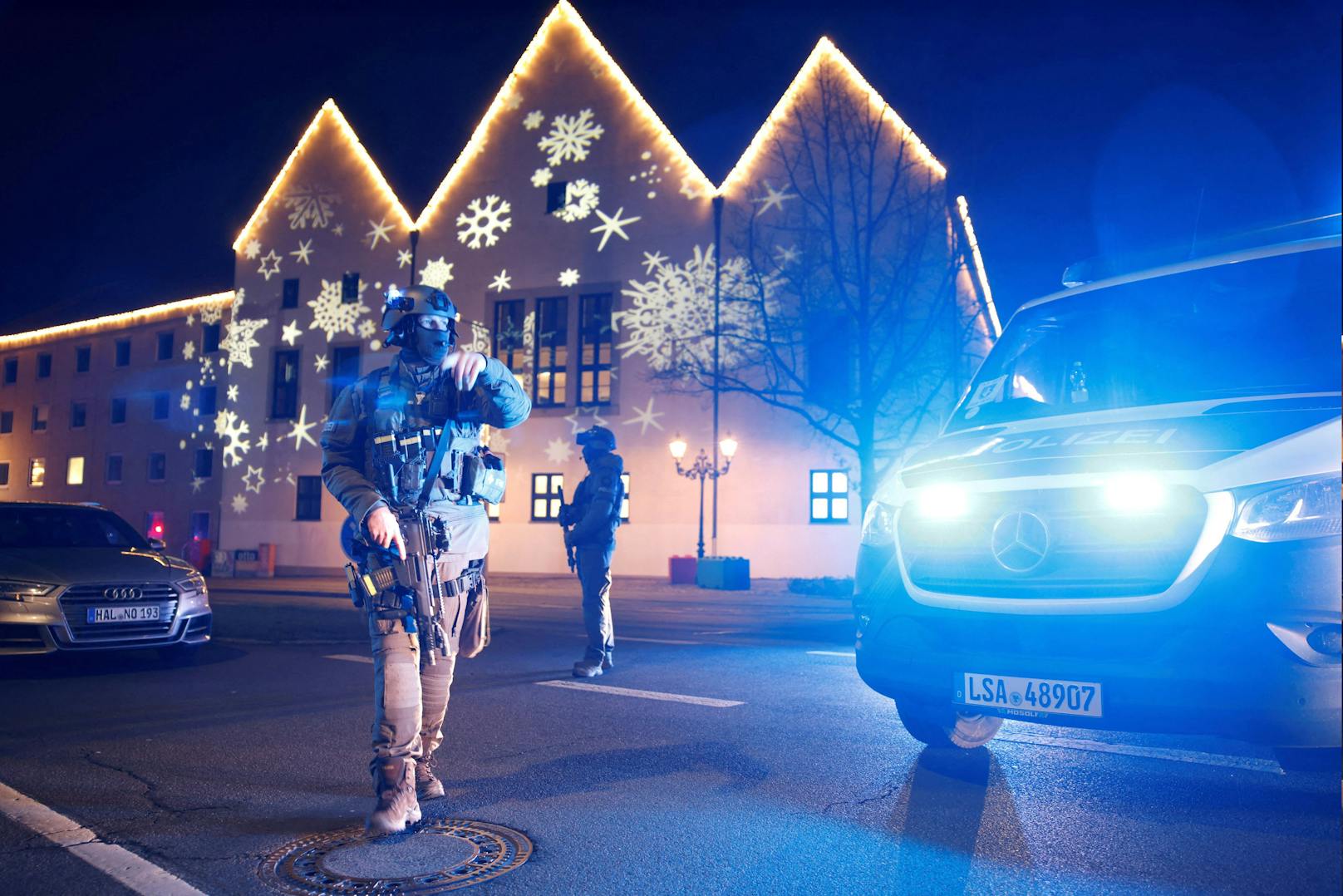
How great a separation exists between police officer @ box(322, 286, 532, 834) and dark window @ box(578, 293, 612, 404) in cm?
2651

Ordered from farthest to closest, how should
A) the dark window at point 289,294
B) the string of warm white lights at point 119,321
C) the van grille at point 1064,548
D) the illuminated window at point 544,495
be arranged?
the string of warm white lights at point 119,321 < the dark window at point 289,294 < the illuminated window at point 544,495 < the van grille at point 1064,548

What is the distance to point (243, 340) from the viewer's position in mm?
37656

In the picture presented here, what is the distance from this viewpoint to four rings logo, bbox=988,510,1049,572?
12.1ft

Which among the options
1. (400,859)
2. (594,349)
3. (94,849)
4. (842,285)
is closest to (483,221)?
(594,349)

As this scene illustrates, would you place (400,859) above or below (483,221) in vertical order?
below

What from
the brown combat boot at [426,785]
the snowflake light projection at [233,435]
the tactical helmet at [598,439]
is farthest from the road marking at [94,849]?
the snowflake light projection at [233,435]

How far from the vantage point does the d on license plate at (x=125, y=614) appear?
833cm

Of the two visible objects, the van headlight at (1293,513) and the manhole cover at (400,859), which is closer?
the van headlight at (1293,513)

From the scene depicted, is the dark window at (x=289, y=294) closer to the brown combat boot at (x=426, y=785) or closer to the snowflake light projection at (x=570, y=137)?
the snowflake light projection at (x=570, y=137)

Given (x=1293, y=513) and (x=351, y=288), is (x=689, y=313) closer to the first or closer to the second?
(x=351, y=288)

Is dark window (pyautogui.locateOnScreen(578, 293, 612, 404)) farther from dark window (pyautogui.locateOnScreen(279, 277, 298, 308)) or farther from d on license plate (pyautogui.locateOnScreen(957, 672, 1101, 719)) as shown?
d on license plate (pyautogui.locateOnScreen(957, 672, 1101, 719))

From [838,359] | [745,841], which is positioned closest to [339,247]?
[838,359]

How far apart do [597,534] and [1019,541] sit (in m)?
5.18

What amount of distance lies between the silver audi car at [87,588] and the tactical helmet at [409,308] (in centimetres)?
558
